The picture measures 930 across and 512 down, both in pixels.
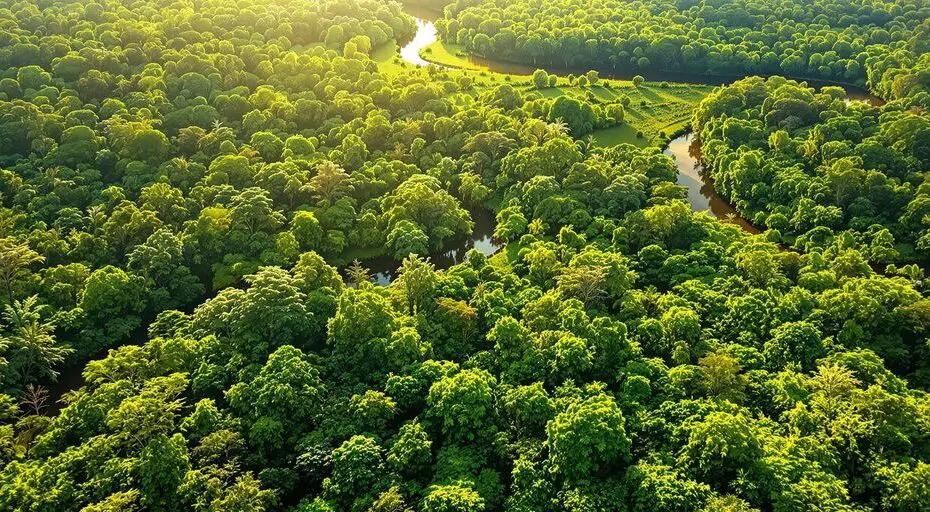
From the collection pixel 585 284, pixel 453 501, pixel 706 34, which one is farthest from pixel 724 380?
pixel 706 34

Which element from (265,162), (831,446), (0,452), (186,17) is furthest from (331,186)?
(186,17)

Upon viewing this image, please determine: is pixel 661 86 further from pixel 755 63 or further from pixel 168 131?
pixel 168 131

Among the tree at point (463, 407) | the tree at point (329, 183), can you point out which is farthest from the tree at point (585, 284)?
the tree at point (329, 183)

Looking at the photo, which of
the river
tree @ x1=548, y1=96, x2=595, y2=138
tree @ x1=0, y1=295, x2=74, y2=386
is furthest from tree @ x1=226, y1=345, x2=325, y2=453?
tree @ x1=548, y1=96, x2=595, y2=138

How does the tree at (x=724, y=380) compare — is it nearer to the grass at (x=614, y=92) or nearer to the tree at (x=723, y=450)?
the tree at (x=723, y=450)

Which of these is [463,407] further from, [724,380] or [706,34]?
[706,34]

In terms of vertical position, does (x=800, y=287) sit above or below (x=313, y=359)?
above
